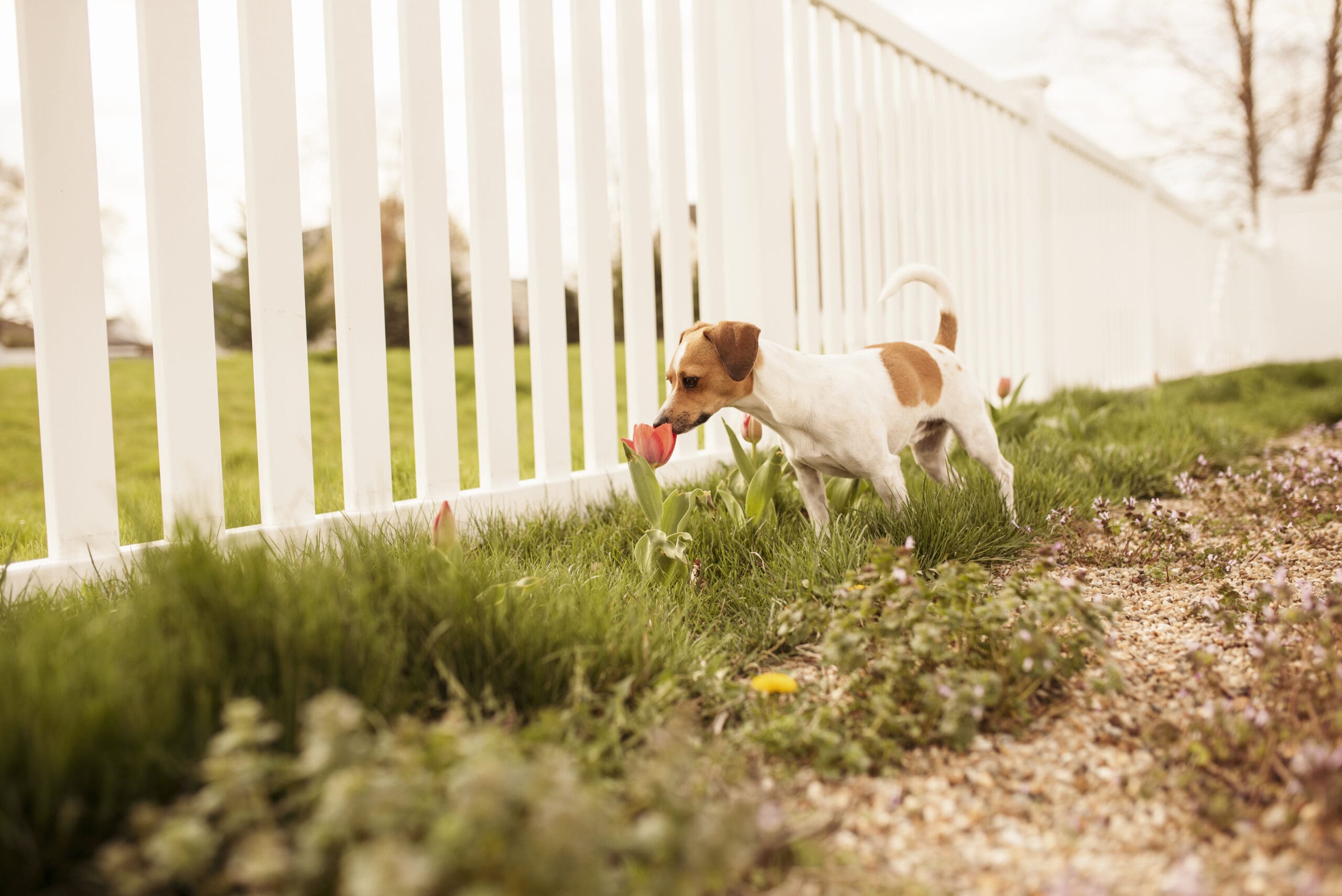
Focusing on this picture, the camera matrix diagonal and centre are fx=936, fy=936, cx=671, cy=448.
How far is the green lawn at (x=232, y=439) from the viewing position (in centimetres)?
306

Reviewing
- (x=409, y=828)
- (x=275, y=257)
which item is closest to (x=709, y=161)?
(x=275, y=257)

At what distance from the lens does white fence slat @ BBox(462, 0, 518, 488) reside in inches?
117

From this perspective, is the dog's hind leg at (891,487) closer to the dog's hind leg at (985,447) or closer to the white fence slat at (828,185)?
the dog's hind leg at (985,447)

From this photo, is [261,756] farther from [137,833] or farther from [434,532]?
[434,532]

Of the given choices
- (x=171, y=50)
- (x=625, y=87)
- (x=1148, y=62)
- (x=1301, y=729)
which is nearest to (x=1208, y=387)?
(x=625, y=87)

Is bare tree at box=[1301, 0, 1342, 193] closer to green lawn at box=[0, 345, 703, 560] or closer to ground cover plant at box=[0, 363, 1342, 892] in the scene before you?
green lawn at box=[0, 345, 703, 560]

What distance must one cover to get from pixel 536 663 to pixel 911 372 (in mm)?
1654

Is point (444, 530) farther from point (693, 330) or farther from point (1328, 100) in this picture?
Result: point (1328, 100)

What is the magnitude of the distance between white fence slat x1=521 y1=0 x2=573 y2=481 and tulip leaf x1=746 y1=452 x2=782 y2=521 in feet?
2.91

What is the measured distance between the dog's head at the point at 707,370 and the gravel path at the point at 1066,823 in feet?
3.59

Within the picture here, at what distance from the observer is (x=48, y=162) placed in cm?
208

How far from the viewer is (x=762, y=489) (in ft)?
8.39

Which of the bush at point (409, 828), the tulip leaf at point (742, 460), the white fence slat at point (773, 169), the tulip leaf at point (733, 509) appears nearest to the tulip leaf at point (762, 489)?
the tulip leaf at point (733, 509)

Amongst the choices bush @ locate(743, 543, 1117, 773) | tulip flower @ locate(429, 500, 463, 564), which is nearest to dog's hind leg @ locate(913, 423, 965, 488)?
bush @ locate(743, 543, 1117, 773)
